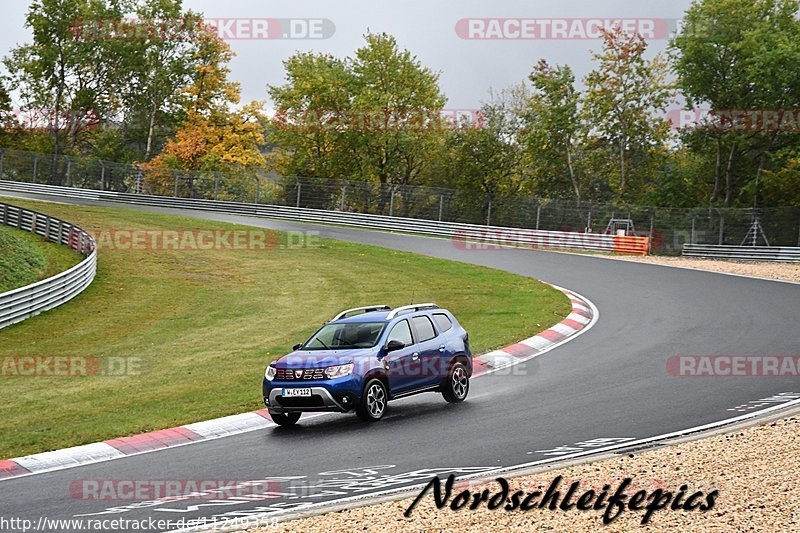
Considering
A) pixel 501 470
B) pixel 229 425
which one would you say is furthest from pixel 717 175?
pixel 501 470

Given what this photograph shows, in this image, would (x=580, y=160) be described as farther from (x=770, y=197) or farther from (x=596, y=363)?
(x=596, y=363)

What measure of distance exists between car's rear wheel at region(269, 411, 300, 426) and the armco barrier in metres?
30.7

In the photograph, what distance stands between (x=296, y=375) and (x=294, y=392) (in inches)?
10.2

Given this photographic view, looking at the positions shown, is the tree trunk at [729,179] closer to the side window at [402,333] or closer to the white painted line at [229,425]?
the side window at [402,333]

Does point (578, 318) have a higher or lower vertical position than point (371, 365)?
lower

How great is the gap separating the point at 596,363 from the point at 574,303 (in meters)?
9.25

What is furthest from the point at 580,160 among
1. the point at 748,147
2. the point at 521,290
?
the point at 521,290

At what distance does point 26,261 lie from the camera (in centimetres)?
2909

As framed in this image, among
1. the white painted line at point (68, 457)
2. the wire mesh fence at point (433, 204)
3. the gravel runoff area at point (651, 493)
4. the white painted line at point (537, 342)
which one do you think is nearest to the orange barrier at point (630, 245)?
the wire mesh fence at point (433, 204)

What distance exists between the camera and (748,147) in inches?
2283

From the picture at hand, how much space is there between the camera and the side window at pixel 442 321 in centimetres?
1551

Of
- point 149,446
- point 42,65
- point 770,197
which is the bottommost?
point 149,446
